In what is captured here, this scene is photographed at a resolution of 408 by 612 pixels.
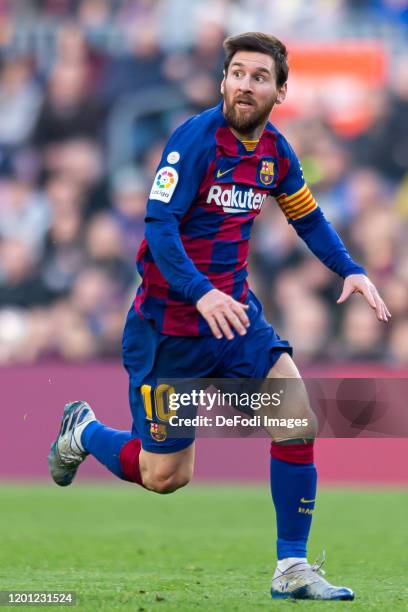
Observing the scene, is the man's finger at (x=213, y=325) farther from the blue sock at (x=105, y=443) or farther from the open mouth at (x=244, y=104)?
the blue sock at (x=105, y=443)

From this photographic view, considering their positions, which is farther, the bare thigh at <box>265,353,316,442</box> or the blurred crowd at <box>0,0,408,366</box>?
the blurred crowd at <box>0,0,408,366</box>

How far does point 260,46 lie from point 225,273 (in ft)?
3.06

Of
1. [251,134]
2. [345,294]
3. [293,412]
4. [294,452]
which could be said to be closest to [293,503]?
[294,452]

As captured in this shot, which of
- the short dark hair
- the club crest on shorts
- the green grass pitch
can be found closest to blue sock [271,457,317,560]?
the green grass pitch

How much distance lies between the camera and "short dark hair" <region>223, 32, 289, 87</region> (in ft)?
17.9

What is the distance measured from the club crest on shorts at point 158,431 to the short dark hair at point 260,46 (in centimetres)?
148

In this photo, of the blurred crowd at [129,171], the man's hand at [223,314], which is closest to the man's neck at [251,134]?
the man's hand at [223,314]

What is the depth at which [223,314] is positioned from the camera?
4941 millimetres

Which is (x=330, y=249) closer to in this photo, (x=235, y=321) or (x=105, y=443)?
(x=235, y=321)

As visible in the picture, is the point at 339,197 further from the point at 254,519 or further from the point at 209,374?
the point at 209,374

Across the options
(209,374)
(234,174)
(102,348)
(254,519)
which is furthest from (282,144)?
(102,348)

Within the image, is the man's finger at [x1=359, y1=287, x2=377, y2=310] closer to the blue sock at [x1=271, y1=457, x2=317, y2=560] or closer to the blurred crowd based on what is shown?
the blue sock at [x1=271, y1=457, x2=317, y2=560]

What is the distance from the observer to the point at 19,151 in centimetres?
1316

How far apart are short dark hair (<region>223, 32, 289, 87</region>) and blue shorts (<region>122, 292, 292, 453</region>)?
987 mm
